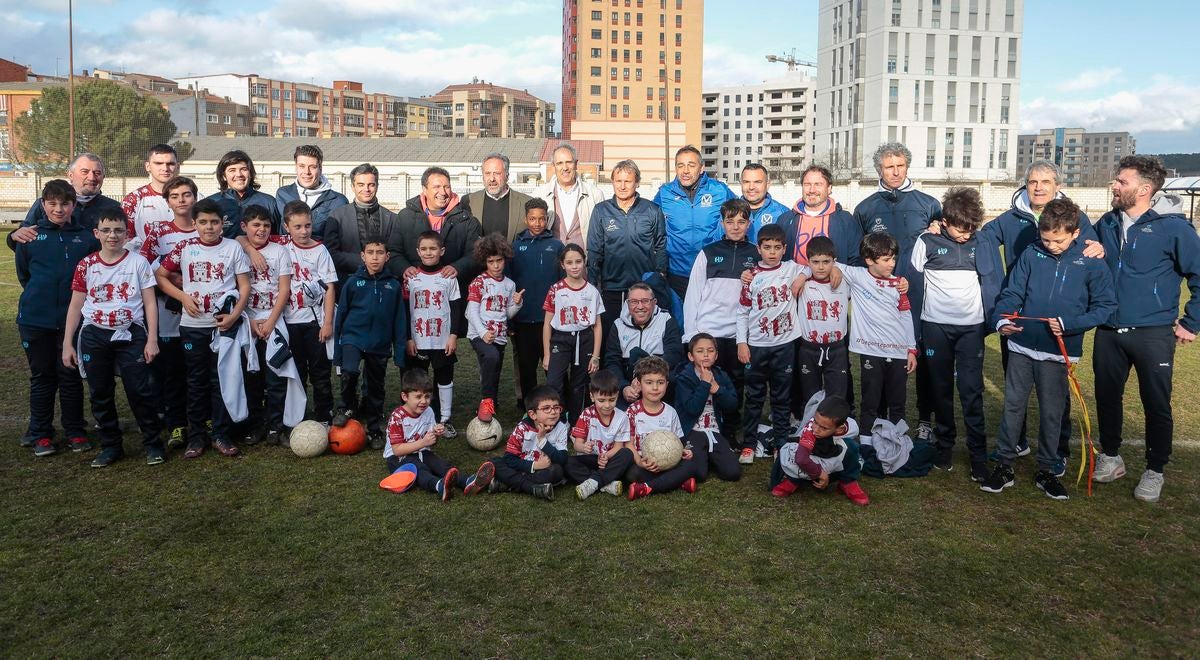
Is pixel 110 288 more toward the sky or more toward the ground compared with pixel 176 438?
more toward the sky

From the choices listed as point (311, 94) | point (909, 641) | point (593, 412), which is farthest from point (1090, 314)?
point (311, 94)

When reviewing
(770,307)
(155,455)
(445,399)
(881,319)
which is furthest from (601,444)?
(155,455)

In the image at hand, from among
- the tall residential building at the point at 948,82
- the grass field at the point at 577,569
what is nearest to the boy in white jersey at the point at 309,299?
the grass field at the point at 577,569

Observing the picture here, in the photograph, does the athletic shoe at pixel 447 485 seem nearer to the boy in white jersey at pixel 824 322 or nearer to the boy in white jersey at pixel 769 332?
the boy in white jersey at pixel 769 332

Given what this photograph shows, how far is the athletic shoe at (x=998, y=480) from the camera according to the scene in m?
5.38

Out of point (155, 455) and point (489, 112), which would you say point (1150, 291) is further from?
point (489, 112)

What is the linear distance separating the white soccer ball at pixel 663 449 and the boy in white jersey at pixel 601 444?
0.14 meters

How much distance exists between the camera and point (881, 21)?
7944 centimetres

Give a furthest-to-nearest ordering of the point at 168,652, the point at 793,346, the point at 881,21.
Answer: the point at 881,21
the point at 793,346
the point at 168,652

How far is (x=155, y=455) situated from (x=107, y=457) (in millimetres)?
311

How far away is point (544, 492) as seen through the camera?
5.18 metres

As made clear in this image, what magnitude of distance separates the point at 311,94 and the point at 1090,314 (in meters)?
110

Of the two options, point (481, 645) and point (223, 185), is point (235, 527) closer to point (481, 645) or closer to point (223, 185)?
point (481, 645)

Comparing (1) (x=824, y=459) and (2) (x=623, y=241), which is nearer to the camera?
(1) (x=824, y=459)
